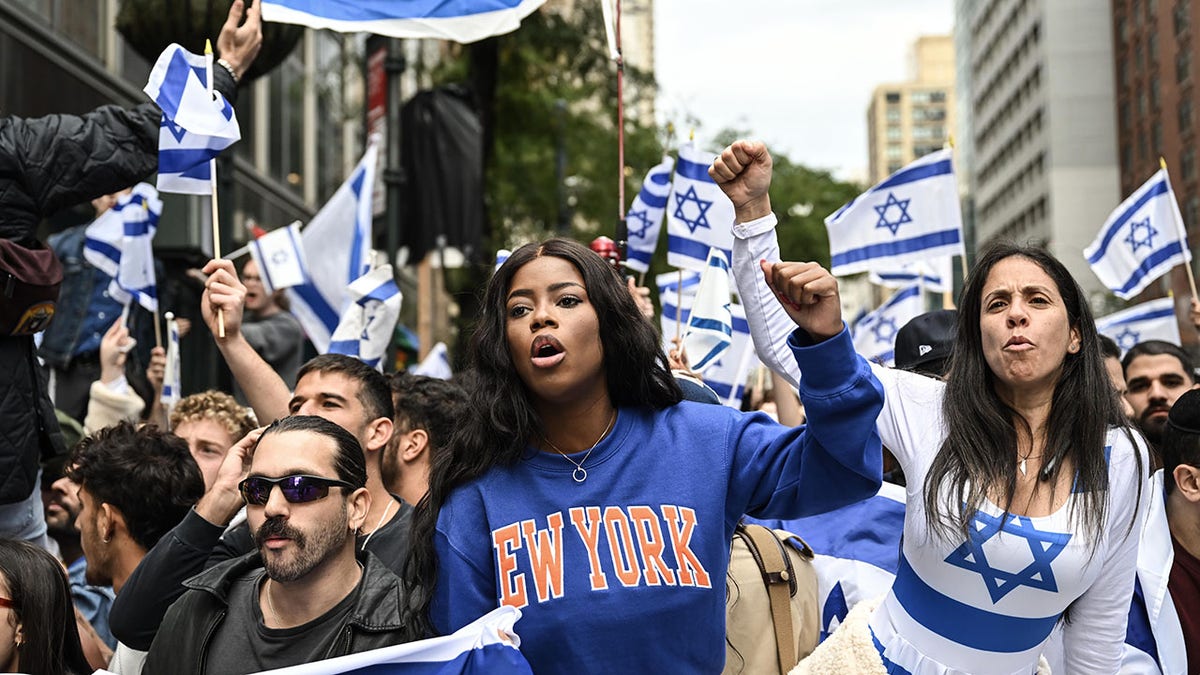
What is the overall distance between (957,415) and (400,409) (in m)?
2.41

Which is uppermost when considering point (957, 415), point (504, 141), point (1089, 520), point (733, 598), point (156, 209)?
point (504, 141)

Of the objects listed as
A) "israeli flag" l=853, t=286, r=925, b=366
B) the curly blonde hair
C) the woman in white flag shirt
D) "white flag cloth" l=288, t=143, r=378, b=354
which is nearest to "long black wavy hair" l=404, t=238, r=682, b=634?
the woman in white flag shirt

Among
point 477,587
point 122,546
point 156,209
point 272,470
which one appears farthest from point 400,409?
point 156,209

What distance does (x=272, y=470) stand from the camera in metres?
3.96

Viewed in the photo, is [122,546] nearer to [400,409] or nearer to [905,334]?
[400,409]

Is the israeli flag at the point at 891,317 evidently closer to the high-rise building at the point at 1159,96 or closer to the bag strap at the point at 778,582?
the bag strap at the point at 778,582

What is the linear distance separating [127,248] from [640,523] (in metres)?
5.56

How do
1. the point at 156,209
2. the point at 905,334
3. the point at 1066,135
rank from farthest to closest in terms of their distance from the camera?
the point at 1066,135 < the point at 156,209 < the point at 905,334

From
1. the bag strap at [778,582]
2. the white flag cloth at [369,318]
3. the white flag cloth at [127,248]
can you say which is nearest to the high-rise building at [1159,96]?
the white flag cloth at [369,318]

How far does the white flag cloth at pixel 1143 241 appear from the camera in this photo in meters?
10.0

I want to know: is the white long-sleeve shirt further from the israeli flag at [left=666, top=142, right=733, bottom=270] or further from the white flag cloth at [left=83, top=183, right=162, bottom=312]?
the white flag cloth at [left=83, top=183, right=162, bottom=312]

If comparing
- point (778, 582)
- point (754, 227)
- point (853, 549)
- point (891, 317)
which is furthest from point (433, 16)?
point (891, 317)

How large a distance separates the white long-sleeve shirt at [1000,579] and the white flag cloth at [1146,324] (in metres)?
5.99

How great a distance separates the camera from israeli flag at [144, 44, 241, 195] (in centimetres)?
567
